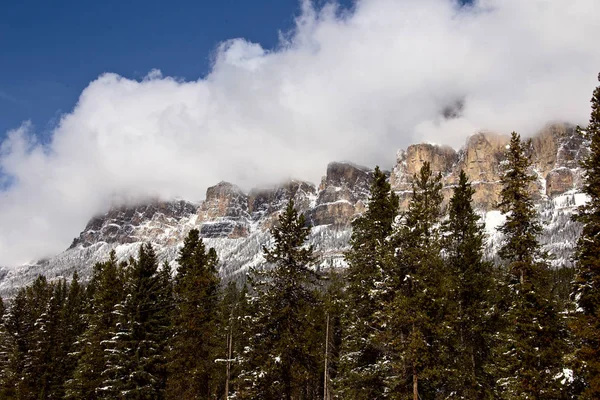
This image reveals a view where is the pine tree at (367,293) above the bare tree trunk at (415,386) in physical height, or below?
above

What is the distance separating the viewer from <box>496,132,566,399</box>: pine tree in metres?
21.2

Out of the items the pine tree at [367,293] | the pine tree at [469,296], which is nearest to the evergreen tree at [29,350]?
the pine tree at [367,293]

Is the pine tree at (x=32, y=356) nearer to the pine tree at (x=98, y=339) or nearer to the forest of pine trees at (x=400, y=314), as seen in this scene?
the pine tree at (x=98, y=339)

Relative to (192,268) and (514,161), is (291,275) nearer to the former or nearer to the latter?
(192,268)

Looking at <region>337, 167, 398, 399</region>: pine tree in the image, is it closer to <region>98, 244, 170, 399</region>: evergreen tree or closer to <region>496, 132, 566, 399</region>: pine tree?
<region>496, 132, 566, 399</region>: pine tree

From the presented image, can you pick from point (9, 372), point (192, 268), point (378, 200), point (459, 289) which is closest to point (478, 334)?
point (459, 289)

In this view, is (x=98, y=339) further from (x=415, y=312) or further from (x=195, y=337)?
(x=415, y=312)

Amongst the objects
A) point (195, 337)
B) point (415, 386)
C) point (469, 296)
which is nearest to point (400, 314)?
point (415, 386)

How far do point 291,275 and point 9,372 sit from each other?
38260 millimetres

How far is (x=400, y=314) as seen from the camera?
20938 millimetres

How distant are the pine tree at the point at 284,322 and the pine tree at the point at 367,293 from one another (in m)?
2.32

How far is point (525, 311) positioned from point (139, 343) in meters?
22.9

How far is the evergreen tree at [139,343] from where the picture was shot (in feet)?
96.2

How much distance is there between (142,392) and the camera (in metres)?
29.0
